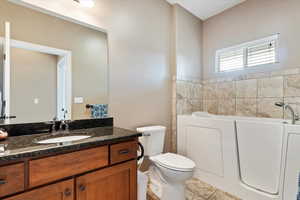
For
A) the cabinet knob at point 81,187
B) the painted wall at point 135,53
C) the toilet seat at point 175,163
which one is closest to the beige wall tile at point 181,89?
the painted wall at point 135,53

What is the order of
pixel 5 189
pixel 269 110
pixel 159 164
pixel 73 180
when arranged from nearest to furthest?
1. pixel 5 189
2. pixel 73 180
3. pixel 159 164
4. pixel 269 110

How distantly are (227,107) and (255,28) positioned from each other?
129 cm

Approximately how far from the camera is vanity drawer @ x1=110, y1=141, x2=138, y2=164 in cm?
114

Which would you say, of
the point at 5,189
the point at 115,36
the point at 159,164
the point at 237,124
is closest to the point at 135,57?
the point at 115,36

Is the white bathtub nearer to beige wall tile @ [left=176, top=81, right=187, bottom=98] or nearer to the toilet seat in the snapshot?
beige wall tile @ [left=176, top=81, right=187, bottom=98]

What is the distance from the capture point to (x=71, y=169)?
0.96 m

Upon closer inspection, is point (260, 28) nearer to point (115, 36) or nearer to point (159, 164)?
point (115, 36)

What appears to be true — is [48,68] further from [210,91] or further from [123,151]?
[210,91]

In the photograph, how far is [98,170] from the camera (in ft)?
3.48

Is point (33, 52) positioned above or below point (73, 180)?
above

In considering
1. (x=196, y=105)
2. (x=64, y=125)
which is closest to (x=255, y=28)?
(x=196, y=105)

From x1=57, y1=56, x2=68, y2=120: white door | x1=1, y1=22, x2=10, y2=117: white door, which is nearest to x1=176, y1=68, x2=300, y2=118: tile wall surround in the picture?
x1=57, y1=56, x2=68, y2=120: white door

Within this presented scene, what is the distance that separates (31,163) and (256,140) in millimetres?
2007

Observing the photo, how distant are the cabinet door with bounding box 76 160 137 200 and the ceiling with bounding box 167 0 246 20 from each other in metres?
2.54
